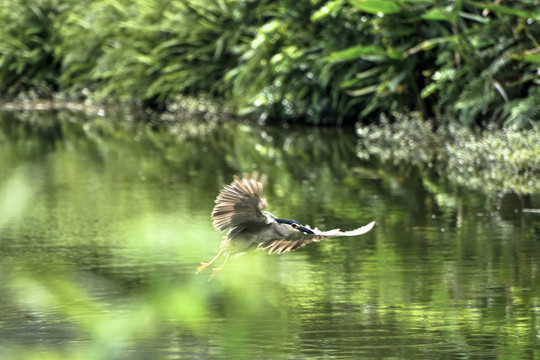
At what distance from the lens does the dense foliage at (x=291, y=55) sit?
14445mm

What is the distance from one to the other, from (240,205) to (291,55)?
1355 centimetres

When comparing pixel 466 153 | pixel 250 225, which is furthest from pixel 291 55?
pixel 250 225

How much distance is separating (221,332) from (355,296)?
1.09 metres

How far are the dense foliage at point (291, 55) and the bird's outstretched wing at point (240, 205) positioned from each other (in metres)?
7.89

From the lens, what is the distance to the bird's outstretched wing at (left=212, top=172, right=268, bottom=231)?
478cm

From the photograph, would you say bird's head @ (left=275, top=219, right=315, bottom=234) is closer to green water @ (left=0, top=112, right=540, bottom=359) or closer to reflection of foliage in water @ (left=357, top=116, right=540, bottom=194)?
green water @ (left=0, top=112, right=540, bottom=359)

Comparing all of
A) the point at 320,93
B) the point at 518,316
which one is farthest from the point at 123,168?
the point at 518,316

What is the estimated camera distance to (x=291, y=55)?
60.0 feet

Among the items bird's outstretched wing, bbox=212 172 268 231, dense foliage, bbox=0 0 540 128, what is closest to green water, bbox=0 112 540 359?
A: bird's outstretched wing, bbox=212 172 268 231

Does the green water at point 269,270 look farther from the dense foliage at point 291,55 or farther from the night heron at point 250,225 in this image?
the dense foliage at point 291,55

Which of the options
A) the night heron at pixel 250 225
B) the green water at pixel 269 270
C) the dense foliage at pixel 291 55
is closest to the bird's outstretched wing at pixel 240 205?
the night heron at pixel 250 225

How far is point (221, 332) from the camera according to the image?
579 centimetres

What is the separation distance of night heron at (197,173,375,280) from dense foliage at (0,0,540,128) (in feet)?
25.5

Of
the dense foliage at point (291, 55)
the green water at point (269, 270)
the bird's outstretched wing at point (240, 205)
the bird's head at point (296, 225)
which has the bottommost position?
the green water at point (269, 270)
